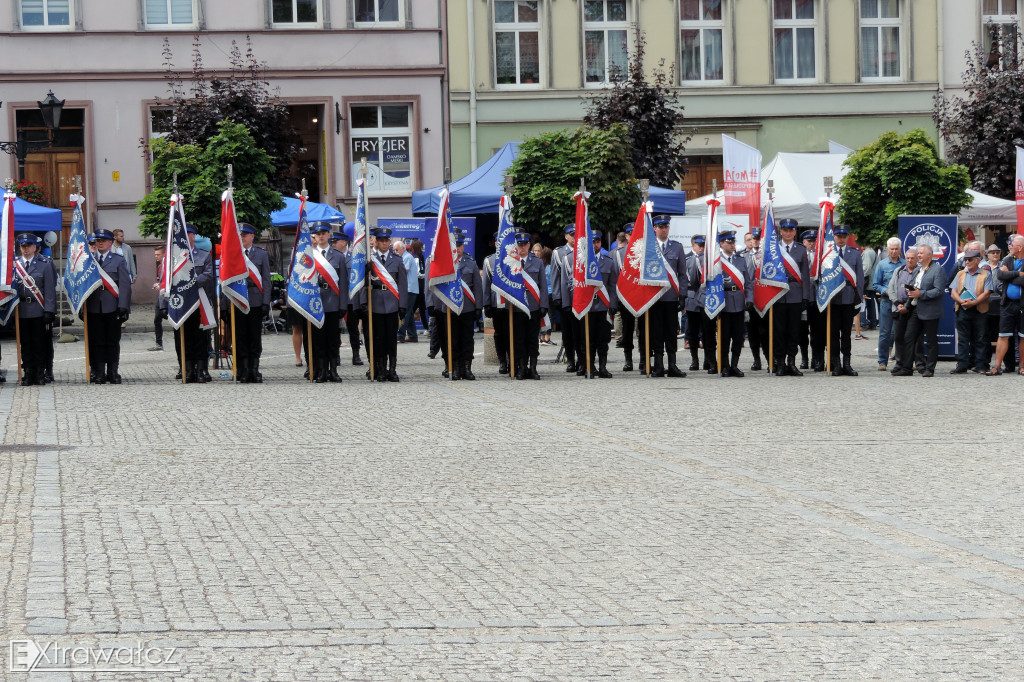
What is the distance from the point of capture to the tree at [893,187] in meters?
24.5

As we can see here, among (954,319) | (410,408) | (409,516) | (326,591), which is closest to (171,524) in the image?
(409,516)

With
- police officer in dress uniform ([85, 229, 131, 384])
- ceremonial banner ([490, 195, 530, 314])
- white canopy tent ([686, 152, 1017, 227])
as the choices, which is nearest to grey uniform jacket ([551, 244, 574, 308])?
ceremonial banner ([490, 195, 530, 314])

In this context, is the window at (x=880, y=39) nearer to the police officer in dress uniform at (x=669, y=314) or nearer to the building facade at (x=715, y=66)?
the building facade at (x=715, y=66)

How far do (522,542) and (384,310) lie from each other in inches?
427

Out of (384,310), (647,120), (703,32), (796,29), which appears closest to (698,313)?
(384,310)

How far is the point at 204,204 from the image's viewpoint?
71.4 feet

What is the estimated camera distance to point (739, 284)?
1897cm

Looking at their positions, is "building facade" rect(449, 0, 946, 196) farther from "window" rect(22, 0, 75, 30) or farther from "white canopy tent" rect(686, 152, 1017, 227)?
"window" rect(22, 0, 75, 30)

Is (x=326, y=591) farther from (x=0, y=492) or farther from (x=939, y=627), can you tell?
(x=0, y=492)

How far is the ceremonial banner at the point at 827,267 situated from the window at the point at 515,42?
734 inches

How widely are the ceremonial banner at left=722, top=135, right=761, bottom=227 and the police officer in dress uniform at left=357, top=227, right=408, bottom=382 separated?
7.73 m

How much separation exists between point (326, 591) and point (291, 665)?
117 cm

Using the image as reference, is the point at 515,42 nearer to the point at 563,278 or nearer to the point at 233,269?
the point at 563,278

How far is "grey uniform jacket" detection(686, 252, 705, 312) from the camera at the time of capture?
753 inches
